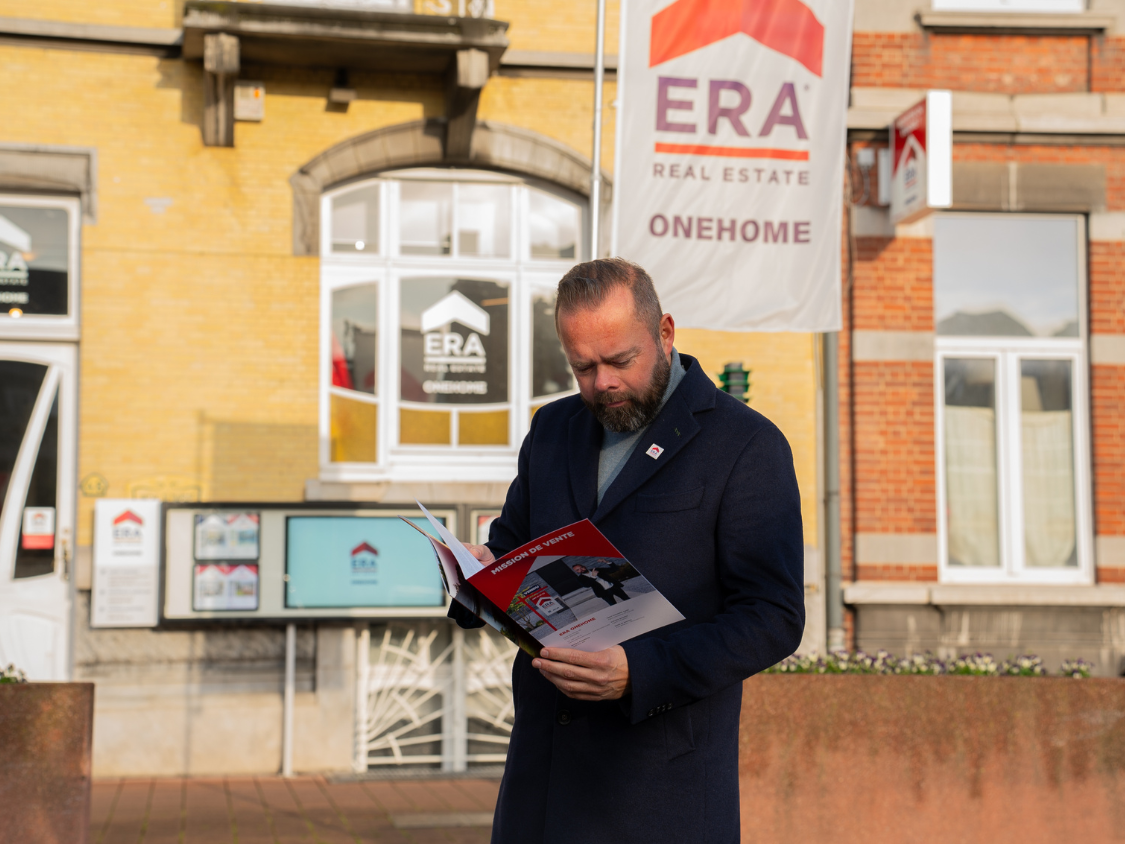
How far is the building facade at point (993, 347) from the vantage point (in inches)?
330

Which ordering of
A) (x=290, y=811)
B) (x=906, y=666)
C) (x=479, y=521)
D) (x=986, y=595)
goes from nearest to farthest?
(x=906, y=666)
(x=290, y=811)
(x=479, y=521)
(x=986, y=595)

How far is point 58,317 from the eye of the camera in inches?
311

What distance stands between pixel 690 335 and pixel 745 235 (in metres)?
2.40

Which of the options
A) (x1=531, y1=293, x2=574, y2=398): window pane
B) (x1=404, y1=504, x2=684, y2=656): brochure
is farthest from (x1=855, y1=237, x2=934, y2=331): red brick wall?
(x1=404, y1=504, x2=684, y2=656): brochure

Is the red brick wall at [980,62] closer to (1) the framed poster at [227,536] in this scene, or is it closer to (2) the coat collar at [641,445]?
(1) the framed poster at [227,536]

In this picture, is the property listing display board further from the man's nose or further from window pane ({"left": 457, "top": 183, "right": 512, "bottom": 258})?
the man's nose

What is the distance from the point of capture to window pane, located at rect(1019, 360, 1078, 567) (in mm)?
8695

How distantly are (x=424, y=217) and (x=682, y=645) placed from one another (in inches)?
266

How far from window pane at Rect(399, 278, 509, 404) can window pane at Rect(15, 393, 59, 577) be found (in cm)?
258

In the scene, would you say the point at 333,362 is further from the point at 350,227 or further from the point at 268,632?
→ the point at 268,632

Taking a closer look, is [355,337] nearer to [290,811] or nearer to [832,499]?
[290,811]

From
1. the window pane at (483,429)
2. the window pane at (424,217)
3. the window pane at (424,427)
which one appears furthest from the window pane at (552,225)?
the window pane at (424,427)

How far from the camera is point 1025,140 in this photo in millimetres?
8617

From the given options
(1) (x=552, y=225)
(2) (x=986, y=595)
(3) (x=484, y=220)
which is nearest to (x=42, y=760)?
(3) (x=484, y=220)
